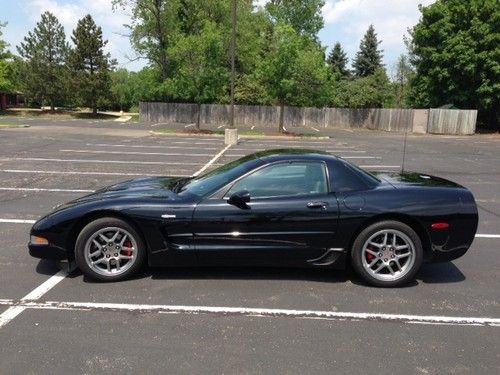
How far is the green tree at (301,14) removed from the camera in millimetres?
62438

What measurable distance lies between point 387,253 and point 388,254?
1 cm

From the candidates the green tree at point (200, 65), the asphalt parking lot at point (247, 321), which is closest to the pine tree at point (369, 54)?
the green tree at point (200, 65)

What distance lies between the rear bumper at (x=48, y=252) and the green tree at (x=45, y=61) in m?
58.0

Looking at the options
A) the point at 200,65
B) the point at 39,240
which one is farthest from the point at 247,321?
the point at 200,65

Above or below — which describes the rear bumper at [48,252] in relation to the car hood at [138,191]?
below

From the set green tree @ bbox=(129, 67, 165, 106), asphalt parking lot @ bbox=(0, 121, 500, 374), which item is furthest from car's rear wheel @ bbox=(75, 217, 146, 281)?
green tree @ bbox=(129, 67, 165, 106)

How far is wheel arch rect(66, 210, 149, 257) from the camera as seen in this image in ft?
15.4

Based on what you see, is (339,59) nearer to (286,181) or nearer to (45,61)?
(45,61)

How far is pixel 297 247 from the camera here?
4668 millimetres

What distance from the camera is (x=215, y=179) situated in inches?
198

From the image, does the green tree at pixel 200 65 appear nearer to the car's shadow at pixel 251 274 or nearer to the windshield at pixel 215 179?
the windshield at pixel 215 179

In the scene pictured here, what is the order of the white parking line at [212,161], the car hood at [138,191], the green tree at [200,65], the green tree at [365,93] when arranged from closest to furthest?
the car hood at [138,191] → the white parking line at [212,161] → the green tree at [200,65] → the green tree at [365,93]

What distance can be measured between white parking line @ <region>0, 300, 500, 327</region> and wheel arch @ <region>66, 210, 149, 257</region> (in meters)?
0.70

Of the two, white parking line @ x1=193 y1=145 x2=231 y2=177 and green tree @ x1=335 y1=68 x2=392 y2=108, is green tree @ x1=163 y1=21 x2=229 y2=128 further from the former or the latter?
green tree @ x1=335 y1=68 x2=392 y2=108
